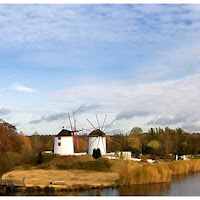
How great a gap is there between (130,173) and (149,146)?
34.3 metres

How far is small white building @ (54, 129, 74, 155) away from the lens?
47.3m

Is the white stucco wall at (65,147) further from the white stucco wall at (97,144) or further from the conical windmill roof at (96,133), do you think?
the conical windmill roof at (96,133)

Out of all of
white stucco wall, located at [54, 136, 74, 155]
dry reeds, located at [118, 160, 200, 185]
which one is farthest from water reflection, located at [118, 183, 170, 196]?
white stucco wall, located at [54, 136, 74, 155]

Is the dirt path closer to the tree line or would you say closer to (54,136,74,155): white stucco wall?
the tree line

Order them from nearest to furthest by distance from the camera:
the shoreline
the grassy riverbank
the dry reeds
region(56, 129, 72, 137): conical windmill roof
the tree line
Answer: the shoreline → the grassy riverbank → the dry reeds → the tree line → region(56, 129, 72, 137): conical windmill roof

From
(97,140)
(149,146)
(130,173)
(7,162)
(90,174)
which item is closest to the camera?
(130,173)

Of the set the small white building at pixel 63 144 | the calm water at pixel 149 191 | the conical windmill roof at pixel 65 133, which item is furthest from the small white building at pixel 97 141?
the calm water at pixel 149 191

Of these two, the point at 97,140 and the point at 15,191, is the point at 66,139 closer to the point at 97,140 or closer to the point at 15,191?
the point at 97,140

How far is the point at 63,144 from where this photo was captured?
47531mm

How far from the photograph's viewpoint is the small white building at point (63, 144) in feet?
155

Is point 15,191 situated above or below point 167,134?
below

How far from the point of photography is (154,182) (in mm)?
32188

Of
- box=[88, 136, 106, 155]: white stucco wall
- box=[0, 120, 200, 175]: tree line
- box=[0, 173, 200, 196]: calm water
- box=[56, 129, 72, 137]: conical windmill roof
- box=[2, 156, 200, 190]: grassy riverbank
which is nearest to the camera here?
box=[0, 173, 200, 196]: calm water

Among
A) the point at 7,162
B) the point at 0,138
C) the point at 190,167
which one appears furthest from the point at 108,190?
the point at 0,138
